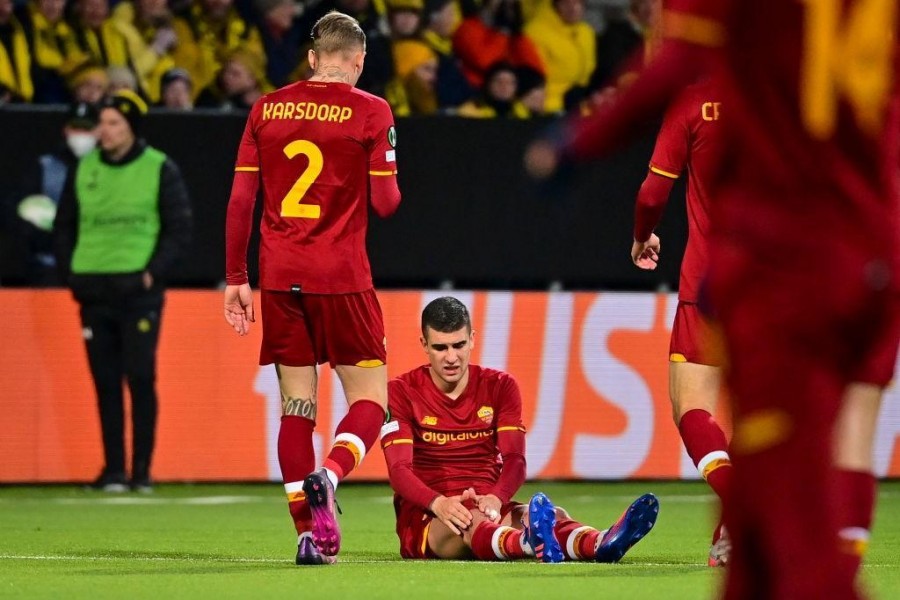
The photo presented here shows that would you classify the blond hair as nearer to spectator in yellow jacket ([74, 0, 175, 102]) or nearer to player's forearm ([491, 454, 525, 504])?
player's forearm ([491, 454, 525, 504])

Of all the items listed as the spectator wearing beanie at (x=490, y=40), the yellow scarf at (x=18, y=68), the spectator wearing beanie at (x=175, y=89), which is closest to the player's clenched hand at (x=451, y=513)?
the spectator wearing beanie at (x=175, y=89)

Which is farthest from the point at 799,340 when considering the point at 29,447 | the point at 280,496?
the point at 29,447

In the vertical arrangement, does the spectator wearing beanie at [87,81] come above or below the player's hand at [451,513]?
above

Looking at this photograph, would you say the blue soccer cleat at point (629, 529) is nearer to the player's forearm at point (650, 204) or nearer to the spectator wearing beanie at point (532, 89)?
the player's forearm at point (650, 204)

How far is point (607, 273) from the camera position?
1403 centimetres

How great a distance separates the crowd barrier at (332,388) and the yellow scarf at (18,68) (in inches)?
68.7

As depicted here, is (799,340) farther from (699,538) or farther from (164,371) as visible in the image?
(164,371)

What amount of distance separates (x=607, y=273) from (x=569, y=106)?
1.79 m

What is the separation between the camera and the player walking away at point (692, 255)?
25.4ft

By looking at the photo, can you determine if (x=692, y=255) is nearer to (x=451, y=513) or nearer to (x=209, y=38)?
(x=451, y=513)

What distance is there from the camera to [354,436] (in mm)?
7871

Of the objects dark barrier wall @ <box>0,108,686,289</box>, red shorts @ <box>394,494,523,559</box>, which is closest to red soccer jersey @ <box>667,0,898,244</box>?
red shorts @ <box>394,494,523,559</box>

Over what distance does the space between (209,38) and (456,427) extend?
7.15 metres

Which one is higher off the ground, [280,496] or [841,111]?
[841,111]
